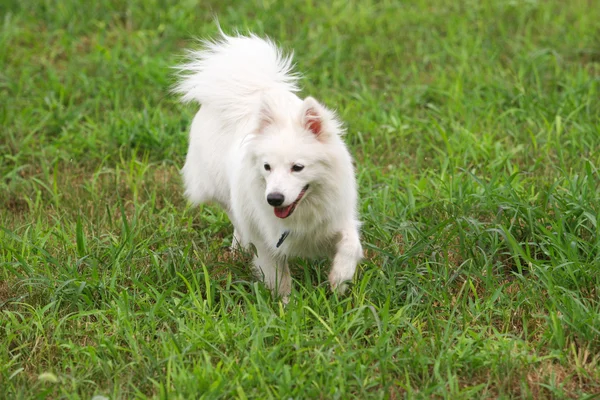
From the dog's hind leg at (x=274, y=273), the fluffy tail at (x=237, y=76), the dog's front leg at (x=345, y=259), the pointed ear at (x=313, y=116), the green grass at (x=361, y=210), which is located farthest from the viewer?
the fluffy tail at (x=237, y=76)

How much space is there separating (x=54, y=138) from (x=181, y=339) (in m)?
3.00

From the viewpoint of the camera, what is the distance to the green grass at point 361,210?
3.25 metres

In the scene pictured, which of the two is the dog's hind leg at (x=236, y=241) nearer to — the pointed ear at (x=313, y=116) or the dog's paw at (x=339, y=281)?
the dog's paw at (x=339, y=281)

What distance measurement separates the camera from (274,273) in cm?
396

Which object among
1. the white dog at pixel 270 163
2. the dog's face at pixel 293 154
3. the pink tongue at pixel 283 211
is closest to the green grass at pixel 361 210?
the white dog at pixel 270 163

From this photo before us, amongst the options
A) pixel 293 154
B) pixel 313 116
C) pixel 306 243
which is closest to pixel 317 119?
pixel 313 116

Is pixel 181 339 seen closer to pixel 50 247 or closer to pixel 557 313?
pixel 50 247

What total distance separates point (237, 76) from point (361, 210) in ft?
3.34

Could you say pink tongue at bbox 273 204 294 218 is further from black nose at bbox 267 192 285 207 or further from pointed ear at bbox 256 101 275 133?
pointed ear at bbox 256 101 275 133

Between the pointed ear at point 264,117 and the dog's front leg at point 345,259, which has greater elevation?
the pointed ear at point 264,117

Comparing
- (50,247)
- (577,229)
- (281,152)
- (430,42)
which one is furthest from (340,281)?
(430,42)

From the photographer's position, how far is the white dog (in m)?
3.64

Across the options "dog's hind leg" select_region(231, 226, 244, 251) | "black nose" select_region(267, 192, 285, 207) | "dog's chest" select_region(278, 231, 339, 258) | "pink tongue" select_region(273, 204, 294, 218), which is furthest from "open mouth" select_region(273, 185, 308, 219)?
"dog's hind leg" select_region(231, 226, 244, 251)

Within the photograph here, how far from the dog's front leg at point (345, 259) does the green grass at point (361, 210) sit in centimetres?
9
